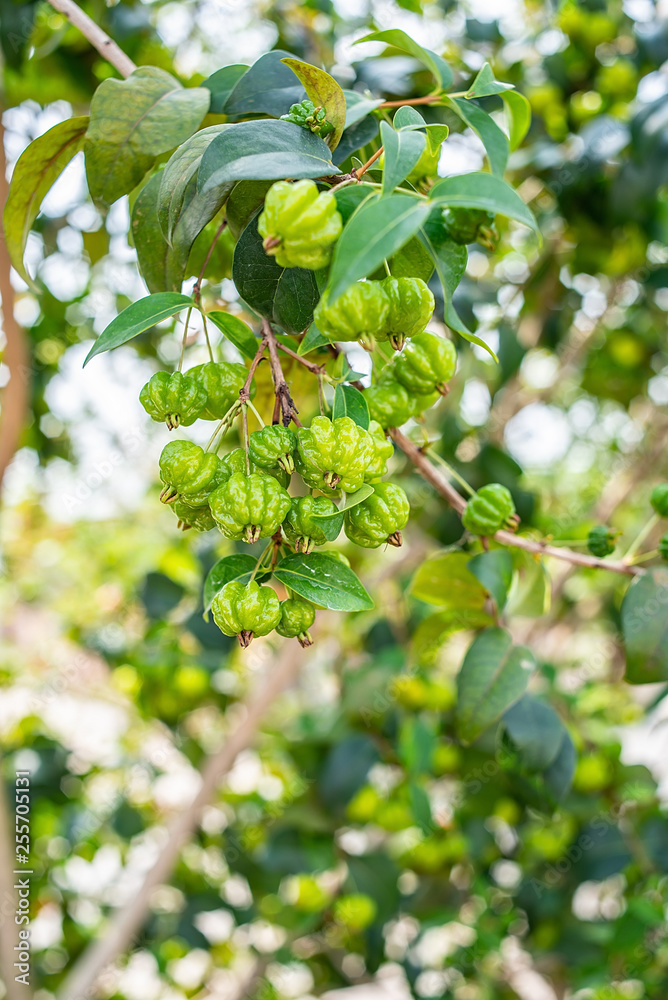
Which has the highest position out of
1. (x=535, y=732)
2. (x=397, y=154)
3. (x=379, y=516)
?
(x=397, y=154)

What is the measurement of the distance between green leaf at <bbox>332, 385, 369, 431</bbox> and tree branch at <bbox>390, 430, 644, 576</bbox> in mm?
97

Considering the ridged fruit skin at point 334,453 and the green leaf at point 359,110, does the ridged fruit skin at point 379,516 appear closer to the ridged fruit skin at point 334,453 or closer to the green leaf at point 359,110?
the ridged fruit skin at point 334,453

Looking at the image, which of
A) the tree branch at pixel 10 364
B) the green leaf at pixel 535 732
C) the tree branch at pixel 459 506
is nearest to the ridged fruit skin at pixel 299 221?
the tree branch at pixel 459 506

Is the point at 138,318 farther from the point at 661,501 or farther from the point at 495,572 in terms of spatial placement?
the point at 661,501

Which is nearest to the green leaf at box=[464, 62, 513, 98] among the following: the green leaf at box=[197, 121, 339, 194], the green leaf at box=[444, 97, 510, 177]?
the green leaf at box=[444, 97, 510, 177]

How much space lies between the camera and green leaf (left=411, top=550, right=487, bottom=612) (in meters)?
0.73

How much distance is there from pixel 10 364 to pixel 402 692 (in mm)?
980

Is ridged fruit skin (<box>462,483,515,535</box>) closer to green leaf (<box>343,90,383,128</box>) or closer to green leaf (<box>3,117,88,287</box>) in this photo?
green leaf (<box>343,90,383,128</box>)

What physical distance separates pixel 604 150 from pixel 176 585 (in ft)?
3.54

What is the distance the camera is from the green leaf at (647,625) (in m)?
0.69

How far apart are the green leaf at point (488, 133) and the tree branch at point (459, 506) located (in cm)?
21

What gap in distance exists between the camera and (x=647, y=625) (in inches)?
27.4

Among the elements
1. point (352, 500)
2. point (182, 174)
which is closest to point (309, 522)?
point (352, 500)

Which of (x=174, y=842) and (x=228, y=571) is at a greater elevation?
(x=228, y=571)
